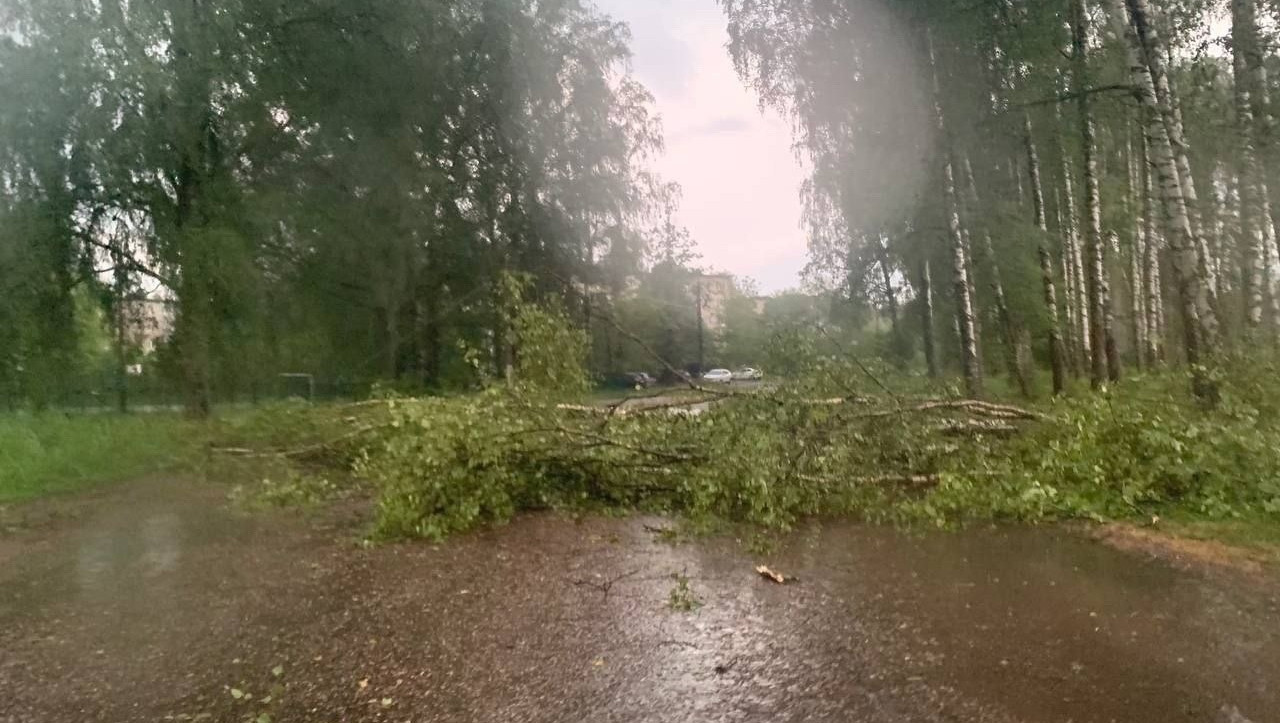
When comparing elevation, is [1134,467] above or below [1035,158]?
below

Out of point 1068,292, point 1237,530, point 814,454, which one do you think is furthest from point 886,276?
point 1237,530

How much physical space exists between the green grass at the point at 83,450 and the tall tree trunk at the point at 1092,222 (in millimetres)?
12598

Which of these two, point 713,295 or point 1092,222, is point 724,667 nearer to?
point 1092,222

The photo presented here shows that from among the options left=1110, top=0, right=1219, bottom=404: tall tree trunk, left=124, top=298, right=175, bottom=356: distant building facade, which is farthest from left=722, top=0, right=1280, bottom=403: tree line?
left=124, top=298, right=175, bottom=356: distant building facade

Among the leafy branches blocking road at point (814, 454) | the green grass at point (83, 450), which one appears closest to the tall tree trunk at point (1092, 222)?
the leafy branches blocking road at point (814, 454)

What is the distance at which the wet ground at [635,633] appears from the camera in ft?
12.3

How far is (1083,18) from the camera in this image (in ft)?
41.8

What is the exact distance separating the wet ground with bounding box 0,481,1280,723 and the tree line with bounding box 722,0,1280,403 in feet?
14.2

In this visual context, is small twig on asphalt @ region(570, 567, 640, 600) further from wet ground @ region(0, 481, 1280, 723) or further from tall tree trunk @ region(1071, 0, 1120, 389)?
tall tree trunk @ region(1071, 0, 1120, 389)

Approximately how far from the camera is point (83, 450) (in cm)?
1171

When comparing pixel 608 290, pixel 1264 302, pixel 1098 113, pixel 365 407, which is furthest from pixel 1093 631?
pixel 608 290

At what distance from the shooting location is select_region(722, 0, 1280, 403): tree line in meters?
10.2

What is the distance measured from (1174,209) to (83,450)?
13.3m

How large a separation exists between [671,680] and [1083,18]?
12.4m
